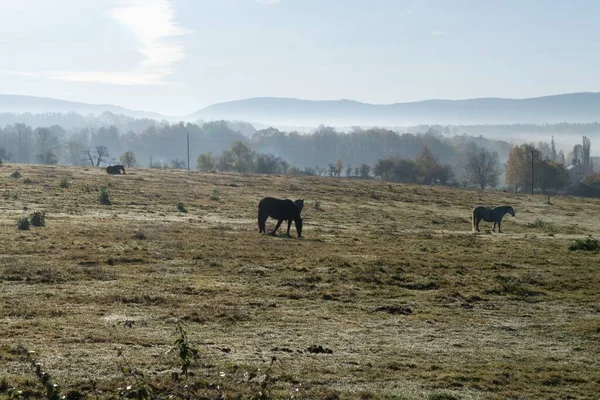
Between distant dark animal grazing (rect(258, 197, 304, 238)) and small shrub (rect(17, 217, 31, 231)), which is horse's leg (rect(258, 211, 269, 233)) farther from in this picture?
small shrub (rect(17, 217, 31, 231))

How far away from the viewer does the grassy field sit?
10.5 meters

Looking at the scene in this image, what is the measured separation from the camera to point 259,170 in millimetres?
127750

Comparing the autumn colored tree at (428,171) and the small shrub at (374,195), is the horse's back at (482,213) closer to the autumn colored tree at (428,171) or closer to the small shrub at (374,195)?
the small shrub at (374,195)

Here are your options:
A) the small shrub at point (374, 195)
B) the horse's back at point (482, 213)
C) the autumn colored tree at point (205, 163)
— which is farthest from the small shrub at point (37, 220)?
the autumn colored tree at point (205, 163)

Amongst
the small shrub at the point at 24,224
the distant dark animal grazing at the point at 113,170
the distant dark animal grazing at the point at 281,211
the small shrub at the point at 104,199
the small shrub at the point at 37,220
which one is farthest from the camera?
the distant dark animal grazing at the point at 113,170

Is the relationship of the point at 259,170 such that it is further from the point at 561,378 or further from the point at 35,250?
the point at 561,378

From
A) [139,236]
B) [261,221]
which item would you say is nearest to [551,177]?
[261,221]

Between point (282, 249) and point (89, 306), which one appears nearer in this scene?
point (89, 306)

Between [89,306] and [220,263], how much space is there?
7.42 m

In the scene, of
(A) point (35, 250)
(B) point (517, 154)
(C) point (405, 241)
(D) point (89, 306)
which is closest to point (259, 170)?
(B) point (517, 154)

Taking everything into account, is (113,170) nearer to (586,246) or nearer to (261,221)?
(261,221)

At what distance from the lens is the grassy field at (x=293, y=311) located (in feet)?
34.5

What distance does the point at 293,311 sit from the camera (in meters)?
15.8

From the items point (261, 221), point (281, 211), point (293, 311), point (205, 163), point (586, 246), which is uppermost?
point (205, 163)
